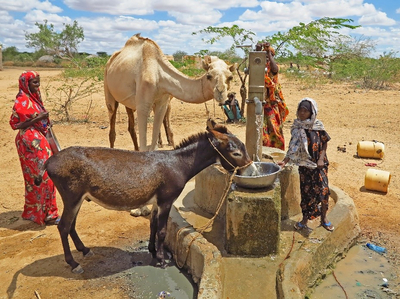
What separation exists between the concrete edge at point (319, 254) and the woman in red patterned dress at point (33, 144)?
3373mm

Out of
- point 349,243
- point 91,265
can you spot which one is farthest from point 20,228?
point 349,243

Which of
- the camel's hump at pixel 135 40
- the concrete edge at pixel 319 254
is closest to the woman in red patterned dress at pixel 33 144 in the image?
the camel's hump at pixel 135 40

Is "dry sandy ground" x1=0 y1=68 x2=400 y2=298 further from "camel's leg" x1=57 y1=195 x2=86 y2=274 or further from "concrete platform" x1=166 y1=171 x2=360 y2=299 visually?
"concrete platform" x1=166 y1=171 x2=360 y2=299

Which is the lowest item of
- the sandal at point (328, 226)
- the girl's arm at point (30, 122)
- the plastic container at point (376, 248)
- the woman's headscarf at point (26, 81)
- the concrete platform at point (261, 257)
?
the plastic container at point (376, 248)

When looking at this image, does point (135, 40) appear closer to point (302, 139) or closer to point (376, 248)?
point (302, 139)

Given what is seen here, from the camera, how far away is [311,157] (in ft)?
13.1

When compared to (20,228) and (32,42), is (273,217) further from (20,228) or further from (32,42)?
(32,42)

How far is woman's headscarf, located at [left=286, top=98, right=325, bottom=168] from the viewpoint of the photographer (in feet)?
12.8

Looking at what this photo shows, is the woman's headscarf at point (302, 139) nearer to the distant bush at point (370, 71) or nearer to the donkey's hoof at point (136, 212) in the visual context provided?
the donkey's hoof at point (136, 212)

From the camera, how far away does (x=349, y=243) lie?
14.1 feet

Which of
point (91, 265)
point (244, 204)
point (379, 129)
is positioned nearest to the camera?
point (244, 204)

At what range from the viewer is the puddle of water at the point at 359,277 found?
353 centimetres

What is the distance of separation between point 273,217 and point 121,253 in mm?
1857

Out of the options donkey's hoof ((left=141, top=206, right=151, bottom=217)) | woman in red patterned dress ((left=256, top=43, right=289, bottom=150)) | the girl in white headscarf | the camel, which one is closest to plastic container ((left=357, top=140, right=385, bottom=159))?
woman in red patterned dress ((left=256, top=43, right=289, bottom=150))
